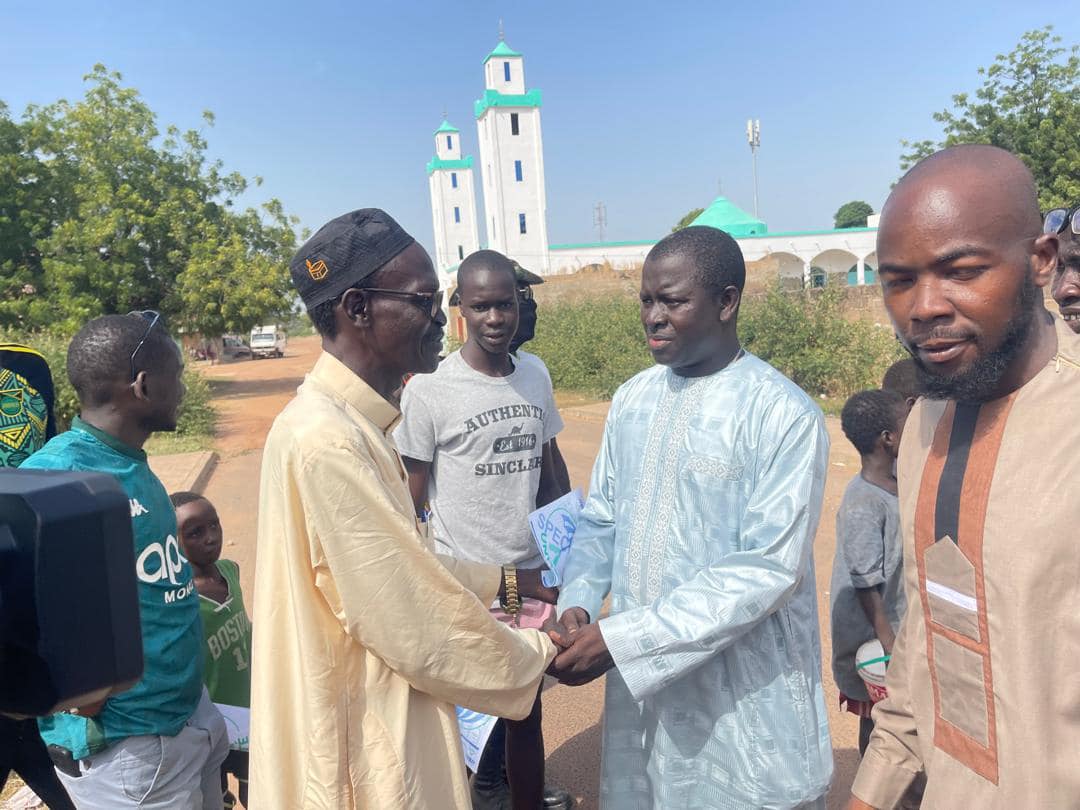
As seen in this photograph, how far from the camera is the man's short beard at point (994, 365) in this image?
1315 mm

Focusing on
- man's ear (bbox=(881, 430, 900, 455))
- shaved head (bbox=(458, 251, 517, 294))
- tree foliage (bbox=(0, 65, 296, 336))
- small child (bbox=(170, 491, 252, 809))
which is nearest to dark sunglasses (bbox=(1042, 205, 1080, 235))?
man's ear (bbox=(881, 430, 900, 455))

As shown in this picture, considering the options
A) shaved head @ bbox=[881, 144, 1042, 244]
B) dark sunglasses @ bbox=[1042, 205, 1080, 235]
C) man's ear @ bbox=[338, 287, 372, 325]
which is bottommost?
man's ear @ bbox=[338, 287, 372, 325]

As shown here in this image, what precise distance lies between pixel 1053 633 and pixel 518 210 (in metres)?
40.5

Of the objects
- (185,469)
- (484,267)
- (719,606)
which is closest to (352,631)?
(719,606)

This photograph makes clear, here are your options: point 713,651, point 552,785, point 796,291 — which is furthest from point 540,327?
point 713,651

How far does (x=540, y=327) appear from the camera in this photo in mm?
21922

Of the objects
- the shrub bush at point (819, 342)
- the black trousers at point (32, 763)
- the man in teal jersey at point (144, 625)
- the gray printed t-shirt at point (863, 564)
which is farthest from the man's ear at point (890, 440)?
the shrub bush at point (819, 342)

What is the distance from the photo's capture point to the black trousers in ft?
8.55

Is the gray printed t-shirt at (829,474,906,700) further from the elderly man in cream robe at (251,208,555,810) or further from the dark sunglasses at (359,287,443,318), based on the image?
the dark sunglasses at (359,287,443,318)

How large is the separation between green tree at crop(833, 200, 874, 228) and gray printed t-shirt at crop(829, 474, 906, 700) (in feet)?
206

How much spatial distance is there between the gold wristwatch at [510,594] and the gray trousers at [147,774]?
0.97 metres

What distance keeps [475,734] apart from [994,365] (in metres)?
2.01

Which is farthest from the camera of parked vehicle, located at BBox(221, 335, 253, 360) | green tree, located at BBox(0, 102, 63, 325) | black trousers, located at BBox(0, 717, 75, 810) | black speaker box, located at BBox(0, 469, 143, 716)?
parked vehicle, located at BBox(221, 335, 253, 360)

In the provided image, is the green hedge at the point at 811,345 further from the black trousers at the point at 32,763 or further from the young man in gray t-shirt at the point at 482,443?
the black trousers at the point at 32,763
